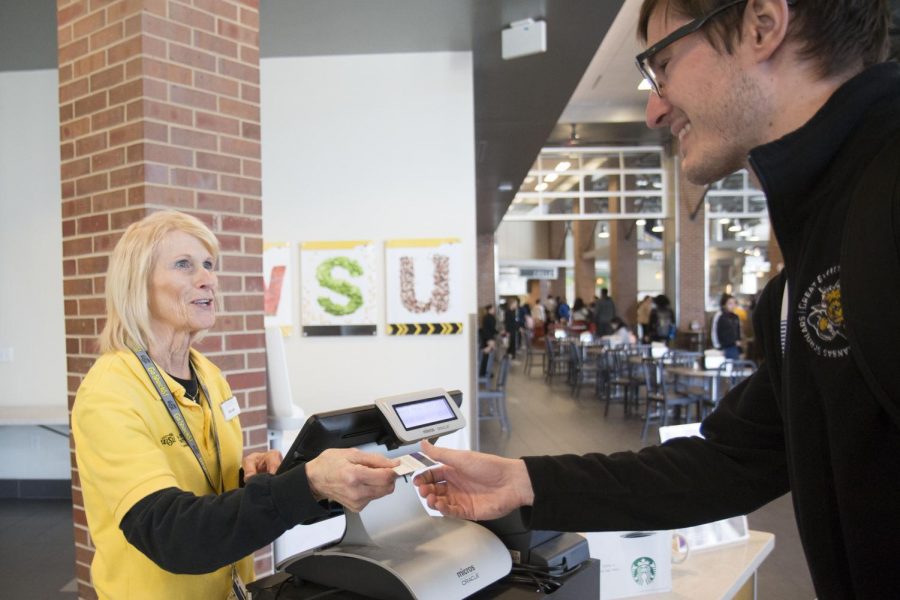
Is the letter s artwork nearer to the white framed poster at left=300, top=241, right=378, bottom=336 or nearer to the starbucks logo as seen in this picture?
the white framed poster at left=300, top=241, right=378, bottom=336

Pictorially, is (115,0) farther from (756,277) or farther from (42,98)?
(756,277)

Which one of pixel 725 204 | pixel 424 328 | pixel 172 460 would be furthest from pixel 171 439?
pixel 725 204

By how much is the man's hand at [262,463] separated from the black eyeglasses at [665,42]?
3.93 ft

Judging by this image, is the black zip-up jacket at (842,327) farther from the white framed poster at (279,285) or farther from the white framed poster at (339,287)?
the white framed poster at (279,285)

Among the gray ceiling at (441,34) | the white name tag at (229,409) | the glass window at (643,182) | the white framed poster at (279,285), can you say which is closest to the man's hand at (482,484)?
the white name tag at (229,409)

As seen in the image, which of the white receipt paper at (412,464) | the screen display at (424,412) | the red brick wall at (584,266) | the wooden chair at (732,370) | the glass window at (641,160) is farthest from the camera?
the red brick wall at (584,266)

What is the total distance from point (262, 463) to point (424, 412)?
2.02 ft

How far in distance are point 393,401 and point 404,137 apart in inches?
158

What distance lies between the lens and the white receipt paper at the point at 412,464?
1063 millimetres

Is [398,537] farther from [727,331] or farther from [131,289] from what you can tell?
[727,331]

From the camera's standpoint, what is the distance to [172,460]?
4.74ft

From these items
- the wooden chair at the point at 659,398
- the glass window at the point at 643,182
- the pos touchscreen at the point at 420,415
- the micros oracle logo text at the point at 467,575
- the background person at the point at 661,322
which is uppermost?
the glass window at the point at 643,182

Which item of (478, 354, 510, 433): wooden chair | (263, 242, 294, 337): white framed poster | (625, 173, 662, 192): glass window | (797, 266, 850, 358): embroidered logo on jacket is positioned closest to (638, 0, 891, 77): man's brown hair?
(797, 266, 850, 358): embroidered logo on jacket

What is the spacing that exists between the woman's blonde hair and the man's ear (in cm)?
134
